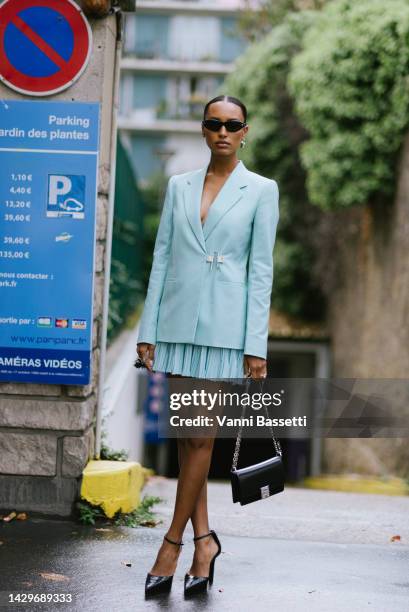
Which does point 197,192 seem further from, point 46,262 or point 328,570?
point 328,570

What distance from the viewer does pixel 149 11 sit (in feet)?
139

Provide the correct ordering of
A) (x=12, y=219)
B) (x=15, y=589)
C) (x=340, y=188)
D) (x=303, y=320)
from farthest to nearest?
(x=303, y=320) < (x=340, y=188) < (x=12, y=219) < (x=15, y=589)

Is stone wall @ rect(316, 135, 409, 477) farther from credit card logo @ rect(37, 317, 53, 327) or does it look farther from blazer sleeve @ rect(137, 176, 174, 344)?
blazer sleeve @ rect(137, 176, 174, 344)

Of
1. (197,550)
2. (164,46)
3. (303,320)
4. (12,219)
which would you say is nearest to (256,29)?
(303,320)

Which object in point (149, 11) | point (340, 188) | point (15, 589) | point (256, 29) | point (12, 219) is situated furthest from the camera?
point (149, 11)

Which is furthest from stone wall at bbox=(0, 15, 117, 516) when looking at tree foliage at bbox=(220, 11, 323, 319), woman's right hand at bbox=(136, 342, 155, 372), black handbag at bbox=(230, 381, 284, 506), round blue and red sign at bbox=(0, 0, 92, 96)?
tree foliage at bbox=(220, 11, 323, 319)

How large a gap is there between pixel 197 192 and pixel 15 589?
1792mm

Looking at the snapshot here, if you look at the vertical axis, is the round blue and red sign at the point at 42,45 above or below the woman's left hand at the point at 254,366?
above

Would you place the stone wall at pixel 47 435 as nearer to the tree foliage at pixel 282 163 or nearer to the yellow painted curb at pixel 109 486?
the yellow painted curb at pixel 109 486

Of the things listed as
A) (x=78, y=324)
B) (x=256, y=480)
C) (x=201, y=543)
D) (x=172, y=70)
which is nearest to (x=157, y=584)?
(x=201, y=543)

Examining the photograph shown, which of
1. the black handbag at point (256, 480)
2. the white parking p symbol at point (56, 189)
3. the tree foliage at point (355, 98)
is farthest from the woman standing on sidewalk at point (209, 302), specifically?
the tree foliage at point (355, 98)

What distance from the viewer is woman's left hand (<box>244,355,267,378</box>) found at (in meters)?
3.42

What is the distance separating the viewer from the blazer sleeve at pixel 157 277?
355cm

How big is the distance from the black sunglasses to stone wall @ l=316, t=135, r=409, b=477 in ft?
26.3
